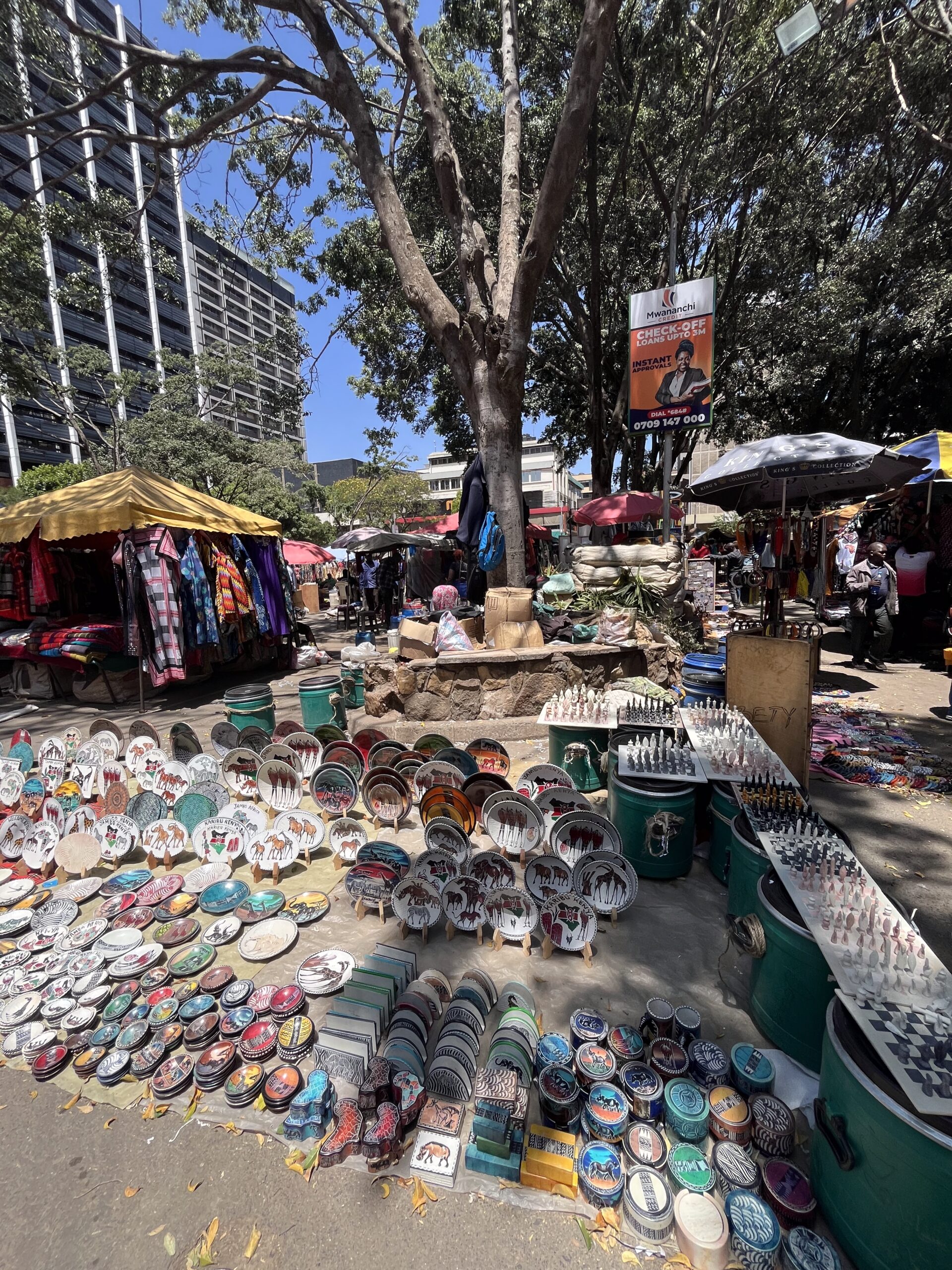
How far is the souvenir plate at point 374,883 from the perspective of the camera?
3.22 meters

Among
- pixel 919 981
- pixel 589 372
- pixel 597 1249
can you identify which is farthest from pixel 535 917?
pixel 589 372

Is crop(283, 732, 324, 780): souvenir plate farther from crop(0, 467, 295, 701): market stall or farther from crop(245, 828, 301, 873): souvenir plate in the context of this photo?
crop(0, 467, 295, 701): market stall

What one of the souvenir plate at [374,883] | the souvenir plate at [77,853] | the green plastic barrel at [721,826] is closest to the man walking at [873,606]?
the green plastic barrel at [721,826]

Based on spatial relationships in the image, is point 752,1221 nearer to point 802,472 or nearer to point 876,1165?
point 876,1165

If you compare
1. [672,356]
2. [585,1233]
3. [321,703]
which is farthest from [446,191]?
[585,1233]

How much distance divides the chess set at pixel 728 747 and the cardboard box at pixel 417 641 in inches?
115

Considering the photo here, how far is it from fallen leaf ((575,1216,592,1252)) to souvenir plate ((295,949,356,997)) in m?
1.26

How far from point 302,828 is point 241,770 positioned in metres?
1.19

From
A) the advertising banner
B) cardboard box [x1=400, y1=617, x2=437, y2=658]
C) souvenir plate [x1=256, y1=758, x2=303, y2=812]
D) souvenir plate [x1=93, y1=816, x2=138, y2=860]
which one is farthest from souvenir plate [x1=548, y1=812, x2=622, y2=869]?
the advertising banner

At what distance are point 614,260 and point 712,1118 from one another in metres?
15.6

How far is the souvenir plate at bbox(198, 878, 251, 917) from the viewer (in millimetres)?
3326

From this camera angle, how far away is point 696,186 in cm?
1154

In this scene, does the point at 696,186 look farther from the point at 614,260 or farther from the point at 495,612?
the point at 495,612

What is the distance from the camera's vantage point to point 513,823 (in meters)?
3.46
